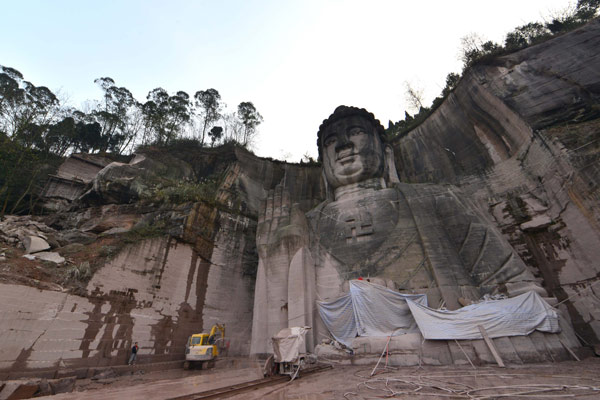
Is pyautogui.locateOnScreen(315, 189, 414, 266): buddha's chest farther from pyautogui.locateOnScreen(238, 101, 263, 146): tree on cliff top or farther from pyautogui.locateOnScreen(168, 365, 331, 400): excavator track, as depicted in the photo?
pyautogui.locateOnScreen(238, 101, 263, 146): tree on cliff top

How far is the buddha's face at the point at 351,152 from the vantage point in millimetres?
9930

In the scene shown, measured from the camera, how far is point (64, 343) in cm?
697

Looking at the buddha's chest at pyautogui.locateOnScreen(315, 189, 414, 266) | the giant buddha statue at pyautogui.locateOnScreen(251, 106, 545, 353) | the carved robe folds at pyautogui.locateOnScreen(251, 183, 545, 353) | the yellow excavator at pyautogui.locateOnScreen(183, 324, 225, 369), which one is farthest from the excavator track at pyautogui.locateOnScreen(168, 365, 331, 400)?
the yellow excavator at pyautogui.locateOnScreen(183, 324, 225, 369)

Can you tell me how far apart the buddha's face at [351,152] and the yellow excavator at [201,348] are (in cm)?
661

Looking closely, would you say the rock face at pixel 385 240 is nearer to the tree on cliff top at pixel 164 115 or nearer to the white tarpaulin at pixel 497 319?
the white tarpaulin at pixel 497 319

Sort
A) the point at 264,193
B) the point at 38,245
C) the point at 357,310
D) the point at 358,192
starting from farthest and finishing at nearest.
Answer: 1. the point at 264,193
2. the point at 358,192
3. the point at 38,245
4. the point at 357,310

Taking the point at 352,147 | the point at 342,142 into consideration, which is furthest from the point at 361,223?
the point at 342,142

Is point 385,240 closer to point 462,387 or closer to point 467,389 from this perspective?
point 462,387

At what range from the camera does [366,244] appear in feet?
27.2

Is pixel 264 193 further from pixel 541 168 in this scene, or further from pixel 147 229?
pixel 541 168

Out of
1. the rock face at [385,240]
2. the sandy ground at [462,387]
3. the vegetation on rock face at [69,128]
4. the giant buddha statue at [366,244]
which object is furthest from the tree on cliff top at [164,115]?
the sandy ground at [462,387]

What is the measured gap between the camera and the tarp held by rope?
5.14 m

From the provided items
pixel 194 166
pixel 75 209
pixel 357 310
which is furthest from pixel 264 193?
pixel 357 310

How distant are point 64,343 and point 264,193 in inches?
394
